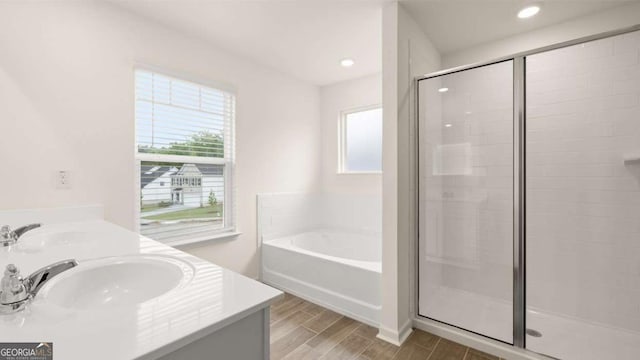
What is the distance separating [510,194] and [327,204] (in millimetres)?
2132

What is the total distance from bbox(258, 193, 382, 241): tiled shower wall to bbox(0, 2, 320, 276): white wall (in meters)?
0.39

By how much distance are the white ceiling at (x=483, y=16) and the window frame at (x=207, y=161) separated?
179 cm

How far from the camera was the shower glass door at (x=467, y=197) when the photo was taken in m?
1.96

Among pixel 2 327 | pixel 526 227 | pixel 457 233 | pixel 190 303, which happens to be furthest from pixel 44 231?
pixel 526 227

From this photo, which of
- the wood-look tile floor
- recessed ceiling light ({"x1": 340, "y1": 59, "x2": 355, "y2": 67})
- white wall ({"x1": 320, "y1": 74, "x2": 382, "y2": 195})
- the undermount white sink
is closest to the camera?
the undermount white sink

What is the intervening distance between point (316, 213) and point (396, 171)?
189cm

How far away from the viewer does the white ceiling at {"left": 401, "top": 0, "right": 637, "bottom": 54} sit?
1.92 m

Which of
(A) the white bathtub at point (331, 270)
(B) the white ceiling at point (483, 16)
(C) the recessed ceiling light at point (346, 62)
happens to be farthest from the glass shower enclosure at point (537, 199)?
(C) the recessed ceiling light at point (346, 62)

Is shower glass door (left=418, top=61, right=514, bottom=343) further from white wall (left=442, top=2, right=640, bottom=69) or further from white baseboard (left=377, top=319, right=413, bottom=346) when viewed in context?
white wall (left=442, top=2, right=640, bottom=69)

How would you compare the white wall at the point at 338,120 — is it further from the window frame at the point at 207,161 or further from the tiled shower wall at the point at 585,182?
the tiled shower wall at the point at 585,182

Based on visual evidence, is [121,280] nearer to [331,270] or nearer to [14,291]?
[14,291]

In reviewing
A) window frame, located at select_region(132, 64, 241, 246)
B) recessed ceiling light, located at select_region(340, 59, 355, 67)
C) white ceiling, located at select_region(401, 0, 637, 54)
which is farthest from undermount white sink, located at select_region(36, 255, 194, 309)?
recessed ceiling light, located at select_region(340, 59, 355, 67)

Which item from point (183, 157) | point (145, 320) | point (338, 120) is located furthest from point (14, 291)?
point (338, 120)

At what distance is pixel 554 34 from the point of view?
2.20 meters
